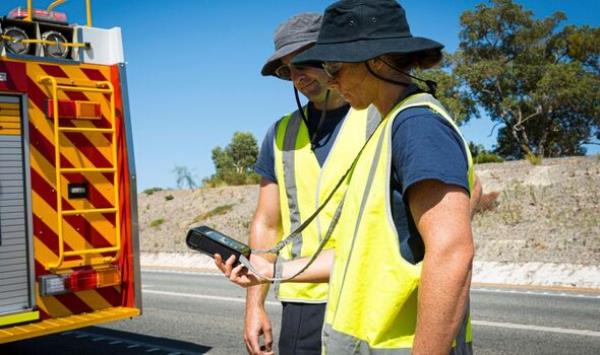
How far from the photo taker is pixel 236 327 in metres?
9.36

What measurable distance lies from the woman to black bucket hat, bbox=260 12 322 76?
1.15 meters

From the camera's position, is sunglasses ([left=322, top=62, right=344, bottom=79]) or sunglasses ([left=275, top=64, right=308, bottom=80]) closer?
sunglasses ([left=322, top=62, right=344, bottom=79])

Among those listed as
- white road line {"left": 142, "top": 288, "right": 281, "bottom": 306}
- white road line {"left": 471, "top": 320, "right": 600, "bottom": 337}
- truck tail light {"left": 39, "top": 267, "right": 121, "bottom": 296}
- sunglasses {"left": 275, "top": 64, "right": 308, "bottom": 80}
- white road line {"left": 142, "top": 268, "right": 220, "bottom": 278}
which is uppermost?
sunglasses {"left": 275, "top": 64, "right": 308, "bottom": 80}

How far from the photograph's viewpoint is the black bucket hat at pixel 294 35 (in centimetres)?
338

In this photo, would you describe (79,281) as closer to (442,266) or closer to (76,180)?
(76,180)

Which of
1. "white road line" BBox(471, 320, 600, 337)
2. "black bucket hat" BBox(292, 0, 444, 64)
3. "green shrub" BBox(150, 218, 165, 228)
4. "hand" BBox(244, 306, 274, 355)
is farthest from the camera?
"green shrub" BBox(150, 218, 165, 228)

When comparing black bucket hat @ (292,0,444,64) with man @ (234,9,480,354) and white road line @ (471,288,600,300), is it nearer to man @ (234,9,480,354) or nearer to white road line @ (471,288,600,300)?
man @ (234,9,480,354)

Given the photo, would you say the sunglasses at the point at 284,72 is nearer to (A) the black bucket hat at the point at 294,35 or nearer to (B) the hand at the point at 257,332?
(A) the black bucket hat at the point at 294,35

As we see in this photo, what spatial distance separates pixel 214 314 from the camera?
34.5 feet

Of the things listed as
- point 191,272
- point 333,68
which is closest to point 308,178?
point 333,68

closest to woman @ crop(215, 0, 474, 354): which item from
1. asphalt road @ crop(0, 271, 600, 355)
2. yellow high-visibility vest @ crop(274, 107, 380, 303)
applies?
yellow high-visibility vest @ crop(274, 107, 380, 303)

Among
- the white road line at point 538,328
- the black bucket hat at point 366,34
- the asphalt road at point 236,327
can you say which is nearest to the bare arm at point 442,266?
the black bucket hat at point 366,34

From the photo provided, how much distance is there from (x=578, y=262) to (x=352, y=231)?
513 inches

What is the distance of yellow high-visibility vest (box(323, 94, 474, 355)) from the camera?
195 cm
